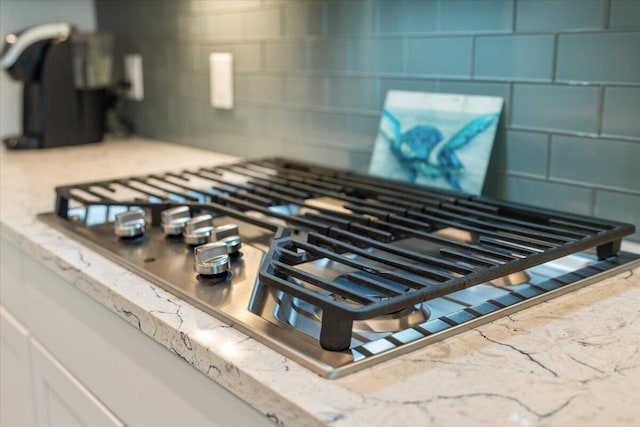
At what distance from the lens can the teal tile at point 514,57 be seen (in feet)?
3.43

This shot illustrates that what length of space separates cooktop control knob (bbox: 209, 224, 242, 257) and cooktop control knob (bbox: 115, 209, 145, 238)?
5.4 inches

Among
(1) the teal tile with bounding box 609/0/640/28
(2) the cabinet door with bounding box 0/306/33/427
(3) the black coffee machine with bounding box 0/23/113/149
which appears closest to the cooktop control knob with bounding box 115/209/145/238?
(2) the cabinet door with bounding box 0/306/33/427

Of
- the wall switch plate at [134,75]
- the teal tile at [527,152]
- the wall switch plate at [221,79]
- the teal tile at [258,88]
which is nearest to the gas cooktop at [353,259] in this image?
the teal tile at [527,152]

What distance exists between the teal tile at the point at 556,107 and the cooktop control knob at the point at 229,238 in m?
0.52

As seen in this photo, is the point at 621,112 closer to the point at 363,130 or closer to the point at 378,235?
the point at 378,235

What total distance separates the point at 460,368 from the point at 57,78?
1.67 metres

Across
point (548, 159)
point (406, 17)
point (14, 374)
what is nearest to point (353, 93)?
point (406, 17)

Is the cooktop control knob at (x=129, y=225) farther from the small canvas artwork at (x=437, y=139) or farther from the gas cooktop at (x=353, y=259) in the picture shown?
the small canvas artwork at (x=437, y=139)

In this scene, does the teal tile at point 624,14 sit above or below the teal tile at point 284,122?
above

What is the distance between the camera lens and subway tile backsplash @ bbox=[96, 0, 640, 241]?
3.22 feet

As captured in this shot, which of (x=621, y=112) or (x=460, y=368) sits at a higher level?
(x=621, y=112)

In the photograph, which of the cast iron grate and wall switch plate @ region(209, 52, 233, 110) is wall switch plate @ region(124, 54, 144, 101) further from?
the cast iron grate

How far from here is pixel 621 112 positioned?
964mm

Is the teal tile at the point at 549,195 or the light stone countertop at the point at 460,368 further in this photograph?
the teal tile at the point at 549,195
